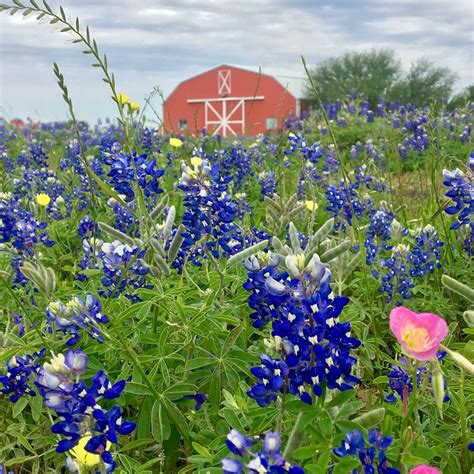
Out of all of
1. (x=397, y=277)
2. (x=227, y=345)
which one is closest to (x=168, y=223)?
(x=227, y=345)

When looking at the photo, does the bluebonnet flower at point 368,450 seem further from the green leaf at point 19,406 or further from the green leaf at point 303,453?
the green leaf at point 19,406

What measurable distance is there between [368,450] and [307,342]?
29 centimetres

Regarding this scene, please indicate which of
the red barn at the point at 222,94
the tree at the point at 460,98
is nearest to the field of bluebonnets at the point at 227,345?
the tree at the point at 460,98

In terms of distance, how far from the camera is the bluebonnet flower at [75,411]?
1.63 meters

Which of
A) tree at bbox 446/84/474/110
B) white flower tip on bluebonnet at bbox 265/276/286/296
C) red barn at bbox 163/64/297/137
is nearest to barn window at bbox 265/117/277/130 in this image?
white flower tip on bluebonnet at bbox 265/276/286/296

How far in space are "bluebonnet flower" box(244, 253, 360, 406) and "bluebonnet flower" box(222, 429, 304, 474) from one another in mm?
177

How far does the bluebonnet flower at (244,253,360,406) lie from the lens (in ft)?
5.17

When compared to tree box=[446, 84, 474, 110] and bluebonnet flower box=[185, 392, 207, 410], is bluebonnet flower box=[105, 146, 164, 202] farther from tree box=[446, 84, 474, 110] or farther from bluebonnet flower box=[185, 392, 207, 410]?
tree box=[446, 84, 474, 110]

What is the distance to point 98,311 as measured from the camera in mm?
2303

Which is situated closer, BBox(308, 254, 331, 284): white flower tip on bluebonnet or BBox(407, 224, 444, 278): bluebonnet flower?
BBox(308, 254, 331, 284): white flower tip on bluebonnet

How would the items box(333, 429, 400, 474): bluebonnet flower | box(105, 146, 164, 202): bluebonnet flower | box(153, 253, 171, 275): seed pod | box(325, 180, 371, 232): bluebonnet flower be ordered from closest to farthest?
box(333, 429, 400, 474): bluebonnet flower < box(153, 253, 171, 275): seed pod < box(105, 146, 164, 202): bluebonnet flower < box(325, 180, 371, 232): bluebonnet flower

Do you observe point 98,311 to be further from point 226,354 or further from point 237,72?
point 237,72

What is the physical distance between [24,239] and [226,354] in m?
1.45

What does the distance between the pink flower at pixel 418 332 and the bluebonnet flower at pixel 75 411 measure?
745 millimetres
